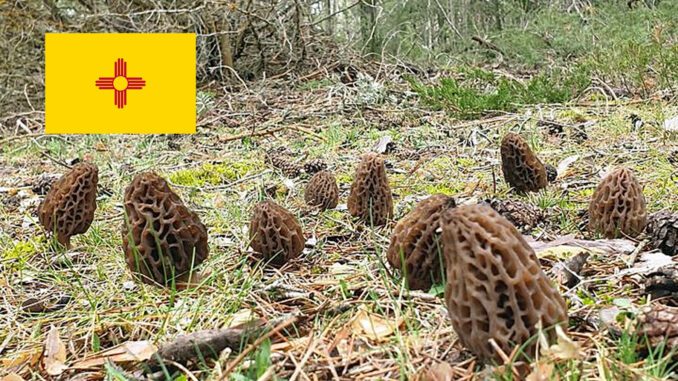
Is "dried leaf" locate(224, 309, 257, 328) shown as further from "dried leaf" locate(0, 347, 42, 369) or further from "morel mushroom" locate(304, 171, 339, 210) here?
"morel mushroom" locate(304, 171, 339, 210)

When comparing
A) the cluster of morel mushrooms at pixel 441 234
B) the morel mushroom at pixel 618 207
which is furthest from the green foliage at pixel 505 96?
the morel mushroom at pixel 618 207

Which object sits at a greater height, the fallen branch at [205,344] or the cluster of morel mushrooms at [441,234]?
the cluster of morel mushrooms at [441,234]

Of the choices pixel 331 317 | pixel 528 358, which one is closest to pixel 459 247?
pixel 528 358

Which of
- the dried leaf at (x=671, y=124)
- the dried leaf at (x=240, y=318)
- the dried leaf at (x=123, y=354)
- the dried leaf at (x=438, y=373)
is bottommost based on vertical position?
the dried leaf at (x=123, y=354)

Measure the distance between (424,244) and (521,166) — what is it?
154 cm

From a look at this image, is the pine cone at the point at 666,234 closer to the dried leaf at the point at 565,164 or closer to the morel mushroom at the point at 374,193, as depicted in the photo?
the morel mushroom at the point at 374,193

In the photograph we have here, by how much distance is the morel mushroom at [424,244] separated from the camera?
2203 millimetres

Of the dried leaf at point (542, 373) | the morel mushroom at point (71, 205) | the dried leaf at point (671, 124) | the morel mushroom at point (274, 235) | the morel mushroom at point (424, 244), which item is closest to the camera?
the dried leaf at point (542, 373)

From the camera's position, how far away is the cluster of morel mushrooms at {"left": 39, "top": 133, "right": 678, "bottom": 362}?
1585 millimetres

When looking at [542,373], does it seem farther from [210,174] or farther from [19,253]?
[210,174]

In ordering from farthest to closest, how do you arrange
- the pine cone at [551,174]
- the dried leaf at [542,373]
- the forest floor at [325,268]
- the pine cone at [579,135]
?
the pine cone at [579,135] → the pine cone at [551,174] → the forest floor at [325,268] → the dried leaf at [542,373]

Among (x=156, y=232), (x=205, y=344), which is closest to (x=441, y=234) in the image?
(x=205, y=344)

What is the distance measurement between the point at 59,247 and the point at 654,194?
9.60ft

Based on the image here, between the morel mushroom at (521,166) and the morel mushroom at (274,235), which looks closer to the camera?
the morel mushroom at (274,235)
